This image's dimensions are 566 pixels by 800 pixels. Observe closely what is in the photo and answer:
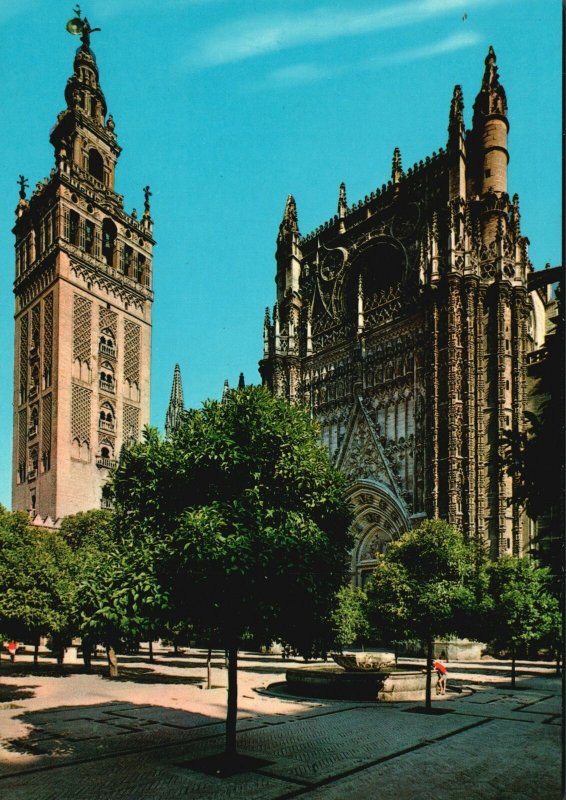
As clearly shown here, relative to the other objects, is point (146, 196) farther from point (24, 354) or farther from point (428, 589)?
point (428, 589)

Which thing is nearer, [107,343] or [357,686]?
[357,686]

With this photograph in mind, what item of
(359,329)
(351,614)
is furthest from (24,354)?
(351,614)

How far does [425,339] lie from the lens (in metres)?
41.2

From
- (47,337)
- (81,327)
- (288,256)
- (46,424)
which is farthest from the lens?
(81,327)

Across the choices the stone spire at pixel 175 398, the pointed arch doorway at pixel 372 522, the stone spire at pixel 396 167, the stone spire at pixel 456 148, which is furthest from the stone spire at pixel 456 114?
the stone spire at pixel 175 398

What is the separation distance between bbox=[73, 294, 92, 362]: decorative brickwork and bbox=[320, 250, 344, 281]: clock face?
67.5 ft

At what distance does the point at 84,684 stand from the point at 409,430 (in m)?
23.9

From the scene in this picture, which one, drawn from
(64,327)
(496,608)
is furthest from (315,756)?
(64,327)

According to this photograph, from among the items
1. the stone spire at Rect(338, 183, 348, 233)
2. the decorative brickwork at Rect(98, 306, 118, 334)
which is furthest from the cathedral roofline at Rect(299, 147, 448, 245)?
A: the decorative brickwork at Rect(98, 306, 118, 334)

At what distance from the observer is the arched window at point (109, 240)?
64312 mm

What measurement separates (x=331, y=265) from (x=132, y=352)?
71.4ft

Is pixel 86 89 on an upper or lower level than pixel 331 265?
upper

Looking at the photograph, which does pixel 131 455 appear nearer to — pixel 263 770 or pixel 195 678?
pixel 263 770

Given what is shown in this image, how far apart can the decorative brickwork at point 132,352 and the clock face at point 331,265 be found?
2062 cm
